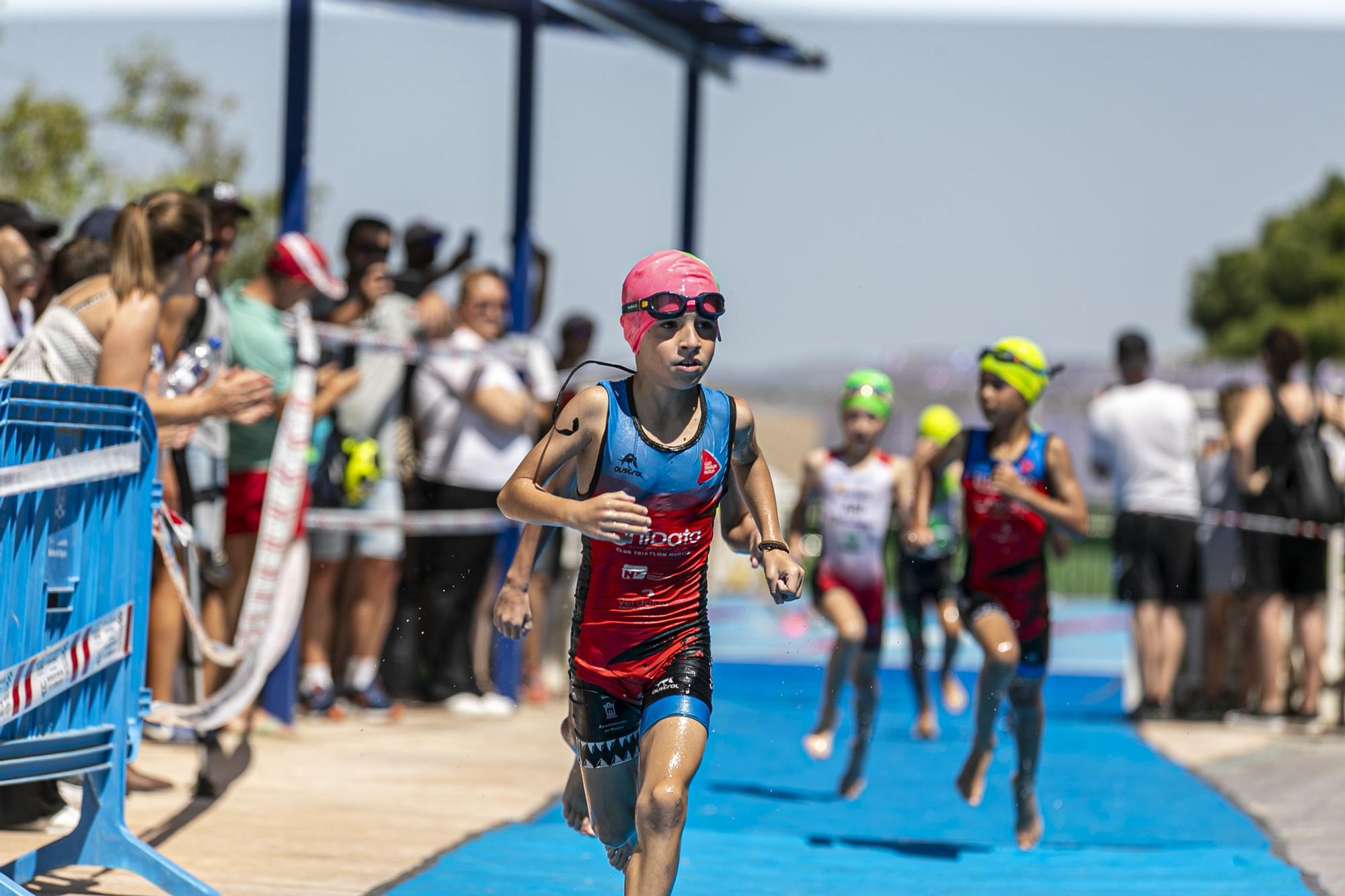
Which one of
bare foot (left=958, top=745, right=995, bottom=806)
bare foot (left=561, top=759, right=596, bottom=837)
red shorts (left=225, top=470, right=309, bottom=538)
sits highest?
red shorts (left=225, top=470, right=309, bottom=538)

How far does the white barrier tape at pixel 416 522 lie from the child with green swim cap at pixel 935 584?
256 cm

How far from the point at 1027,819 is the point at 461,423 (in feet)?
14.1

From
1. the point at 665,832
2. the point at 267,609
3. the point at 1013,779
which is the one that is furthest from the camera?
the point at 267,609

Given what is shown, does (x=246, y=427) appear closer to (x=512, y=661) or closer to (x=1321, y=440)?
(x=512, y=661)

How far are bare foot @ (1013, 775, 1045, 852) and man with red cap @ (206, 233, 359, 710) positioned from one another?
3449 mm

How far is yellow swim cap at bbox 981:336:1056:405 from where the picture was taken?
23.5 ft

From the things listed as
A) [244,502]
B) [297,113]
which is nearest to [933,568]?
[244,502]

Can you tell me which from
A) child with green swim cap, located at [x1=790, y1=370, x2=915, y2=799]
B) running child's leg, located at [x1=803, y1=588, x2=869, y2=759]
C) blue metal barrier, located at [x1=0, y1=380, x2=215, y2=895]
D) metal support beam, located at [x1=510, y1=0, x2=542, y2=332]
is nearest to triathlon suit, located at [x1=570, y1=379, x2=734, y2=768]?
blue metal barrier, located at [x1=0, y1=380, x2=215, y2=895]

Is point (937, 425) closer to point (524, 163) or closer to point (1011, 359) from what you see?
point (524, 163)

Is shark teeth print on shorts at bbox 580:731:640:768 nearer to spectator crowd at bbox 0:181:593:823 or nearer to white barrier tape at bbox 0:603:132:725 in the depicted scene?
white barrier tape at bbox 0:603:132:725

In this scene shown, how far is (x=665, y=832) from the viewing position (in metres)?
4.36

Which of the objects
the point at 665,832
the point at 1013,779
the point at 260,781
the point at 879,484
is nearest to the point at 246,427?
the point at 260,781

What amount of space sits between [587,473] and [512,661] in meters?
5.74

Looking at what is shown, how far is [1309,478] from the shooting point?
11016mm
